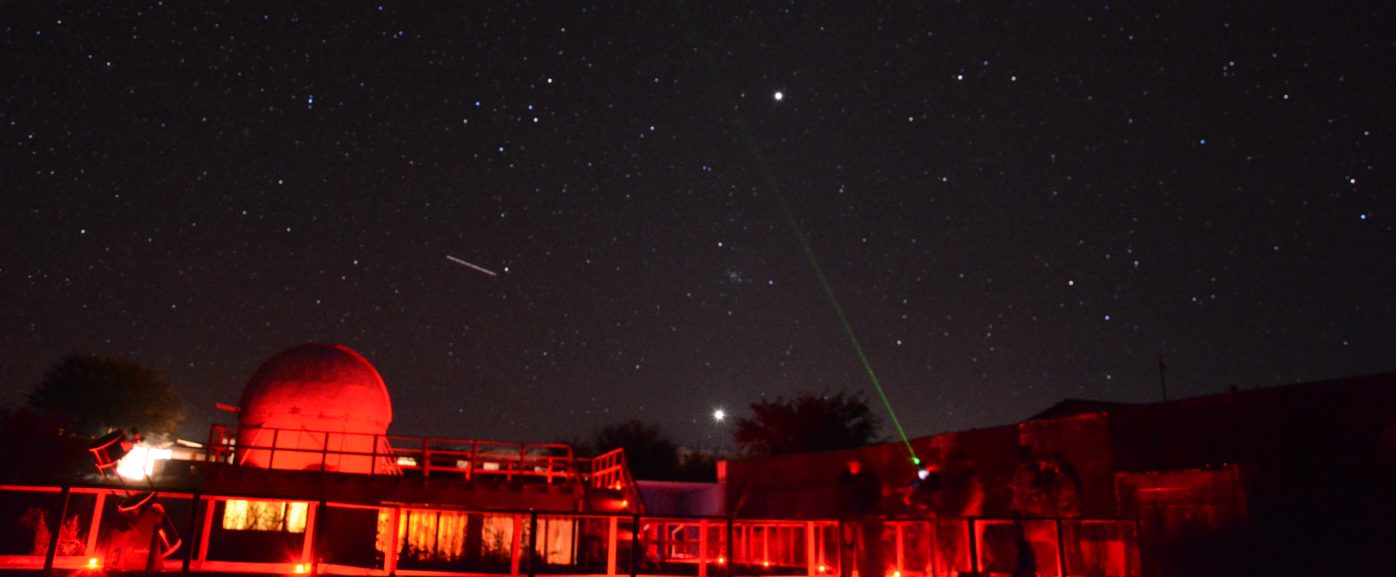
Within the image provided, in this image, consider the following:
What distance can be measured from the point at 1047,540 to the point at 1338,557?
4450 millimetres

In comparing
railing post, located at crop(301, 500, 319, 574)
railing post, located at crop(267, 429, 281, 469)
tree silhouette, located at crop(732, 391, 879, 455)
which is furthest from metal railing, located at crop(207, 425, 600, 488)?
tree silhouette, located at crop(732, 391, 879, 455)

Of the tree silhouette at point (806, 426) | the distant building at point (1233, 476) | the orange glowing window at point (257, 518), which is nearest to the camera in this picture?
the distant building at point (1233, 476)

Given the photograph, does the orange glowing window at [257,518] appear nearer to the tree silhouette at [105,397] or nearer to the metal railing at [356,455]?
the metal railing at [356,455]

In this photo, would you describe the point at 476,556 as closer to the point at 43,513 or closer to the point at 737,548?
the point at 737,548

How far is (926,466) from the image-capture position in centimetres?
1914

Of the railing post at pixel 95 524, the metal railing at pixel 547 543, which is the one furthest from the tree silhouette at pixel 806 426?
the railing post at pixel 95 524

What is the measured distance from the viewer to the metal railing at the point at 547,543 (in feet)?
45.7

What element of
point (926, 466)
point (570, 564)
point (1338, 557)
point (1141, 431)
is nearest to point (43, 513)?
point (570, 564)

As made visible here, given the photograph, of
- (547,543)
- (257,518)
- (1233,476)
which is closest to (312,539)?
(257,518)

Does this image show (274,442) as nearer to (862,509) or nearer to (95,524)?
(95,524)

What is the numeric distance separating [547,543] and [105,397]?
42.8m

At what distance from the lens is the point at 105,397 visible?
55125mm

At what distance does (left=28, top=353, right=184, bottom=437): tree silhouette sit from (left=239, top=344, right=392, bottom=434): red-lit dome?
3343cm

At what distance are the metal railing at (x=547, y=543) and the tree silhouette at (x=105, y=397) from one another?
27.8 meters
